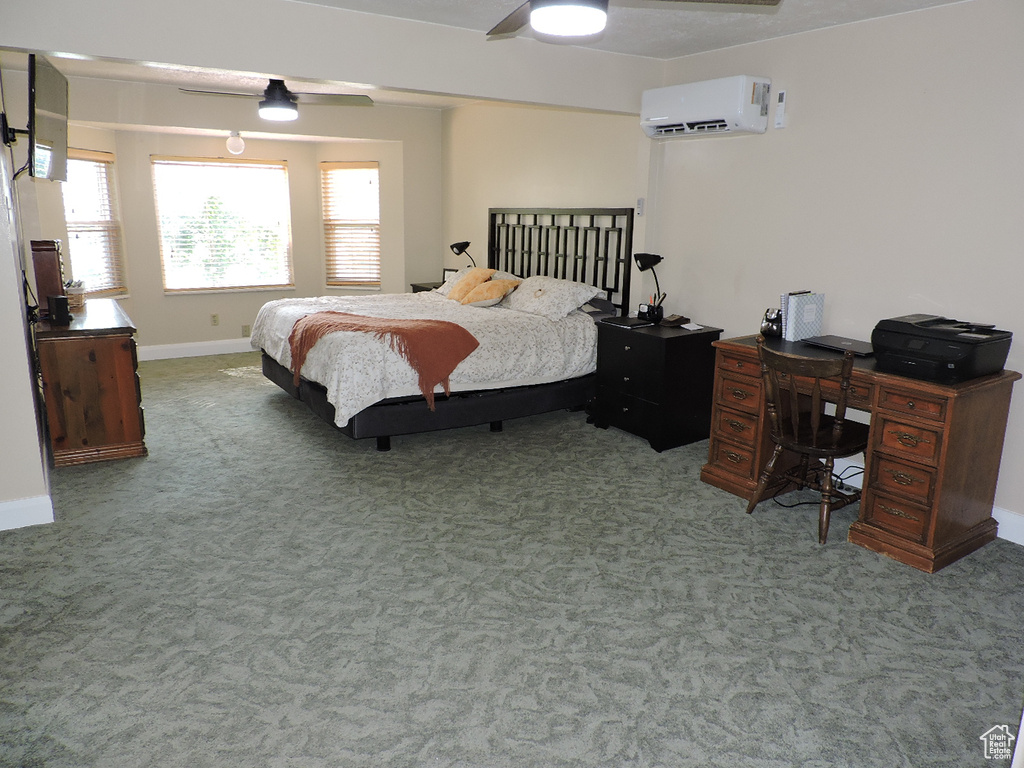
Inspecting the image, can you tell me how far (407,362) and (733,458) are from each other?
193 cm

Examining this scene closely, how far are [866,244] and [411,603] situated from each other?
2.90 meters

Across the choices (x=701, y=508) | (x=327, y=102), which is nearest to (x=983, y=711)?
(x=701, y=508)

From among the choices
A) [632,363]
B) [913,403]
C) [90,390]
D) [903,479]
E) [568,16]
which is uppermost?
[568,16]

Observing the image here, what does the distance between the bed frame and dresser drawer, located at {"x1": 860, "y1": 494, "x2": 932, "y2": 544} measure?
222cm

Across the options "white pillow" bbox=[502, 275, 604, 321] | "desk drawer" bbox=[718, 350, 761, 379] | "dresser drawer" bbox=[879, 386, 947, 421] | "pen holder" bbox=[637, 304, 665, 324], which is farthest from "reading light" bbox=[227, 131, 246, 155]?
"dresser drawer" bbox=[879, 386, 947, 421]

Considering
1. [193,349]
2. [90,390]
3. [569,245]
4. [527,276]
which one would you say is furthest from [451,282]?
[90,390]

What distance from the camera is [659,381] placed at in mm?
4379

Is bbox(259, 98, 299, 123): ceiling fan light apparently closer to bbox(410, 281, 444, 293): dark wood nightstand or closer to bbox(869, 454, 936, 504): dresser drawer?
bbox(410, 281, 444, 293): dark wood nightstand

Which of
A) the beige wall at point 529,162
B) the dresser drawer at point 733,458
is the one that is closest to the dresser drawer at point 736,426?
the dresser drawer at point 733,458

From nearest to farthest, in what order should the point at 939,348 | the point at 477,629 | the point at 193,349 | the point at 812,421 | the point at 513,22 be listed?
the point at 477,629 → the point at 513,22 → the point at 939,348 → the point at 812,421 → the point at 193,349

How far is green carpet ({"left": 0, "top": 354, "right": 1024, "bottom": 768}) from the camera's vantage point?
81.6 inches

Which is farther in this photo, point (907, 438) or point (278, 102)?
point (278, 102)

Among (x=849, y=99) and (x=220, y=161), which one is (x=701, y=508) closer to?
(x=849, y=99)

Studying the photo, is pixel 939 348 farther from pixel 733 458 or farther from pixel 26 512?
pixel 26 512
